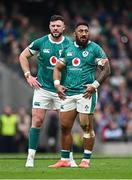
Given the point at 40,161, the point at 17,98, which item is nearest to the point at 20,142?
the point at 17,98

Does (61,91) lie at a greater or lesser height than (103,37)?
lesser

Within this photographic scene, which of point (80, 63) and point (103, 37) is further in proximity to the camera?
point (103, 37)

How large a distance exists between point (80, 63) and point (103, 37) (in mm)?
15379

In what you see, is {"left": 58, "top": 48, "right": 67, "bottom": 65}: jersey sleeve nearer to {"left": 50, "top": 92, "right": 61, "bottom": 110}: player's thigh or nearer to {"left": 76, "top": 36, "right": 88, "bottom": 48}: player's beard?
{"left": 76, "top": 36, "right": 88, "bottom": 48}: player's beard

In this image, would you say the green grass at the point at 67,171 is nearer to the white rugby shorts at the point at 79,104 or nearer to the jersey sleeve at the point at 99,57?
the white rugby shorts at the point at 79,104

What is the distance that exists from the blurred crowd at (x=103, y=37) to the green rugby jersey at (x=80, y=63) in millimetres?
12045

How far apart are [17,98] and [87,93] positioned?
576 inches

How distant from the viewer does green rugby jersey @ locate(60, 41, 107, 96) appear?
14930mm

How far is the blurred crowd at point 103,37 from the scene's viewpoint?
27250mm

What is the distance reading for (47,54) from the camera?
15.4 metres

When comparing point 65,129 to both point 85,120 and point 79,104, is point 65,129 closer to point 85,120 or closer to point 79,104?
point 85,120

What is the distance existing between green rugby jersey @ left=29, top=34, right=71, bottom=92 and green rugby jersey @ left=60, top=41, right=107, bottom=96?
402mm

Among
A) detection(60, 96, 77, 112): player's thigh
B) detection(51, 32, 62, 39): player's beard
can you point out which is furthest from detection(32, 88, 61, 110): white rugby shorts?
detection(51, 32, 62, 39): player's beard

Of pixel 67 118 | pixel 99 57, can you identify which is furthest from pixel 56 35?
pixel 67 118
